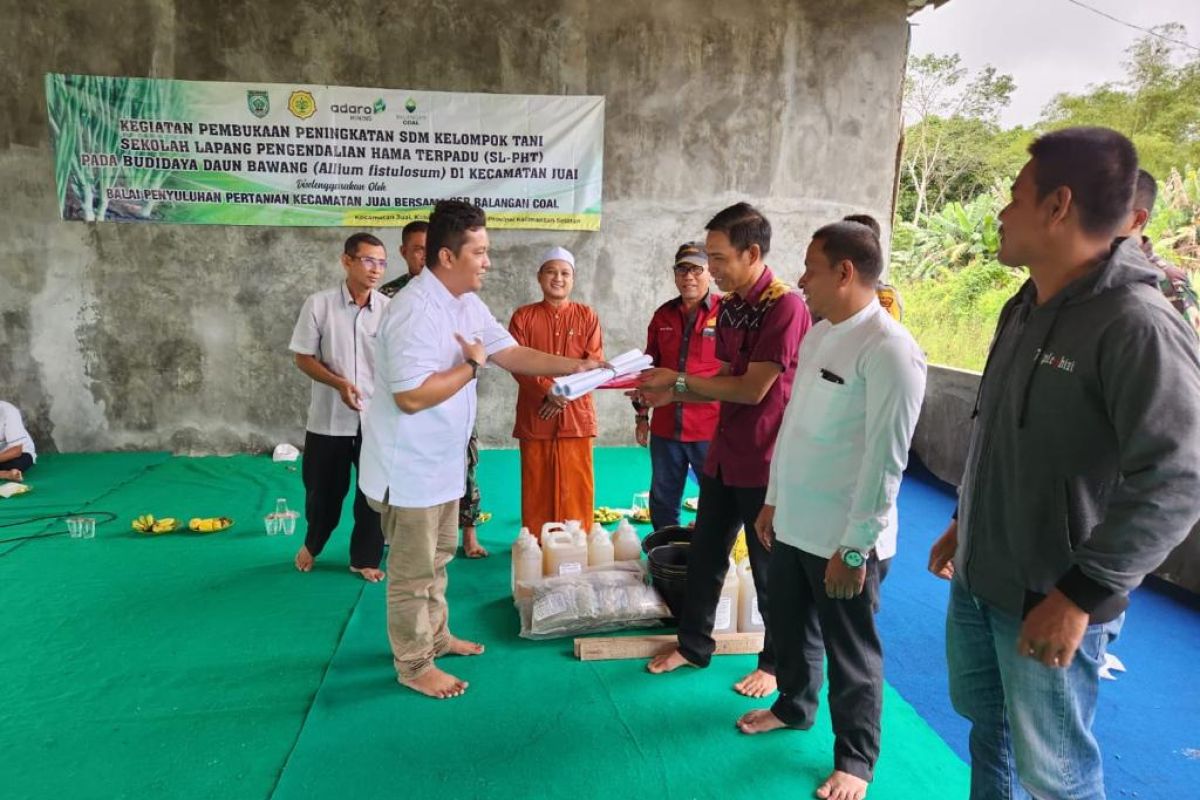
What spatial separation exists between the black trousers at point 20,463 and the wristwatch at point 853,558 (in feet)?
21.0

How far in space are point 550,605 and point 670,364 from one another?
148cm

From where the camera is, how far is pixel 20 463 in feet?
18.1

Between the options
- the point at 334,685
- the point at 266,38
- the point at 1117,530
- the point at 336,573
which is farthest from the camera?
the point at 266,38

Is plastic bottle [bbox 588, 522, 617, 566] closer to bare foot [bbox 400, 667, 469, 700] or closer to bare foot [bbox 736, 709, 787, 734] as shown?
bare foot [bbox 400, 667, 469, 700]

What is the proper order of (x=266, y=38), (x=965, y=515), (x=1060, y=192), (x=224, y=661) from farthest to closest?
1. (x=266, y=38)
2. (x=224, y=661)
3. (x=965, y=515)
4. (x=1060, y=192)

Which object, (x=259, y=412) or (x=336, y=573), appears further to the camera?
(x=259, y=412)

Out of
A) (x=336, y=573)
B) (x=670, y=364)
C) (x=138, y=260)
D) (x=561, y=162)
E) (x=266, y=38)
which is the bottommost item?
(x=336, y=573)

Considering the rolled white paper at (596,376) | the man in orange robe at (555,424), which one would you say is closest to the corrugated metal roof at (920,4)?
the man in orange robe at (555,424)

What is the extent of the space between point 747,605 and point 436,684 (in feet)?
4.52

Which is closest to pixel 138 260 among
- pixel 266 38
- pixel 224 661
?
pixel 266 38

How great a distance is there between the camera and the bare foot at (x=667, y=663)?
2850mm

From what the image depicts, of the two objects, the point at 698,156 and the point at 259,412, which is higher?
the point at 698,156

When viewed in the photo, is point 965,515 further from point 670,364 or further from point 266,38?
point 266,38

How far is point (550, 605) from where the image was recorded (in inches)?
121
